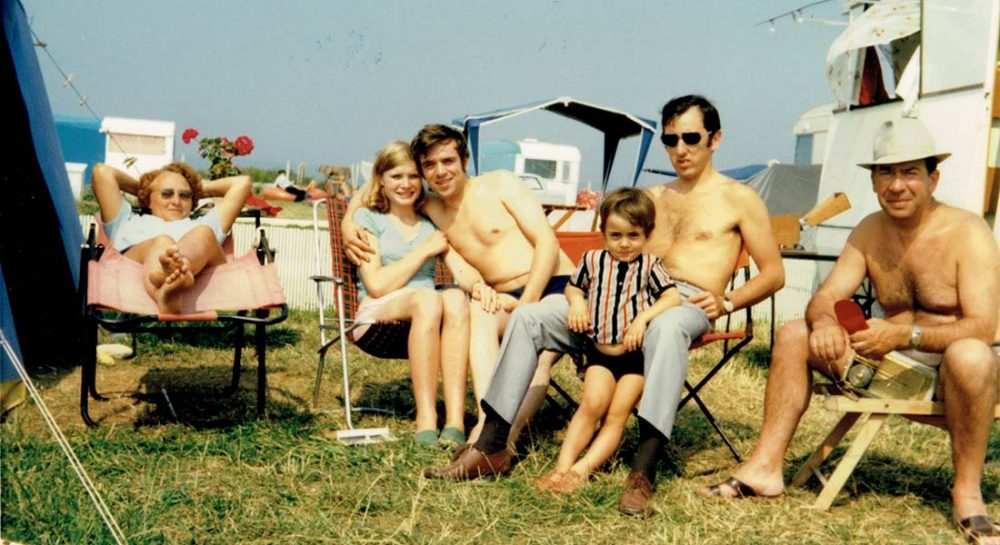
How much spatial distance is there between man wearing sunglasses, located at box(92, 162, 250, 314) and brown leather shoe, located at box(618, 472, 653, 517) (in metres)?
2.09

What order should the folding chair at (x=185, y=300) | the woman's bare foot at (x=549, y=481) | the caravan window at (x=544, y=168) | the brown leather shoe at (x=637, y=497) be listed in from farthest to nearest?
the caravan window at (x=544, y=168) → the folding chair at (x=185, y=300) → the woman's bare foot at (x=549, y=481) → the brown leather shoe at (x=637, y=497)

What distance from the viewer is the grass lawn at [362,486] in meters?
2.98

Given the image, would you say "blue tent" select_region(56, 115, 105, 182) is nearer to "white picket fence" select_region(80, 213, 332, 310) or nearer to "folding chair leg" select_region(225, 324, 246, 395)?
"white picket fence" select_region(80, 213, 332, 310)

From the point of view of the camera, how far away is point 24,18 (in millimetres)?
5027

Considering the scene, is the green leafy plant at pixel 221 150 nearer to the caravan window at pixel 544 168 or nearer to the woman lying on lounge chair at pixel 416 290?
the woman lying on lounge chair at pixel 416 290

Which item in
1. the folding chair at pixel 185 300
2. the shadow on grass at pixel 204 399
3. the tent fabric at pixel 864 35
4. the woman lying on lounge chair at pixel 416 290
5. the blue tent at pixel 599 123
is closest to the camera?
the folding chair at pixel 185 300


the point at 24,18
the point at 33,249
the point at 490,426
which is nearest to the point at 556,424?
the point at 490,426

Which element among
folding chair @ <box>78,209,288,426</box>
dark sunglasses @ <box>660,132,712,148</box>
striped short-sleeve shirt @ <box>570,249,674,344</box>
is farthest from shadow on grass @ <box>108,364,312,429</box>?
dark sunglasses @ <box>660,132,712,148</box>

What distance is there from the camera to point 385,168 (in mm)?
4340

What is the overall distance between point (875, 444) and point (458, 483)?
2.10 metres

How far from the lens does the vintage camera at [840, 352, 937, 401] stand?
3.28 meters

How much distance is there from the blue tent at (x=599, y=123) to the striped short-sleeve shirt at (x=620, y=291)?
273 inches

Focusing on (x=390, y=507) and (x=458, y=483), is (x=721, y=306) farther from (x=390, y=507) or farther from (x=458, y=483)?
(x=390, y=507)

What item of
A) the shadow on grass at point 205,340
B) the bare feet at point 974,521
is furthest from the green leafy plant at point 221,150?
the bare feet at point 974,521
